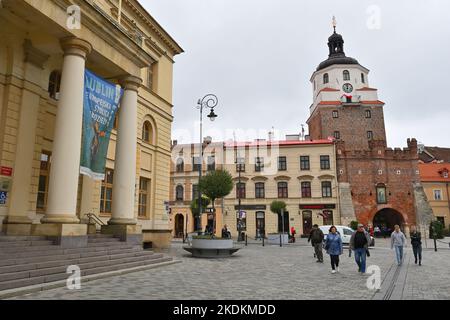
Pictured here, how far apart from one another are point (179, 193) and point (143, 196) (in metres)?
25.4

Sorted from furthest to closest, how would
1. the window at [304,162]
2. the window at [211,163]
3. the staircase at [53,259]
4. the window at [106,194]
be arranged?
the window at [211,163]
the window at [304,162]
the window at [106,194]
the staircase at [53,259]

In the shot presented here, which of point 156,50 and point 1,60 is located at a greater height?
point 156,50

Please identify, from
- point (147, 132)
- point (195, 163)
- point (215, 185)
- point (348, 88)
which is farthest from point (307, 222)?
point (147, 132)

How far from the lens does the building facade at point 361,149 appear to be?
4272 centimetres

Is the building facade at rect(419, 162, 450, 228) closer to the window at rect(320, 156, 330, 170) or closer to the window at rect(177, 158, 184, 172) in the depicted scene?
the window at rect(320, 156, 330, 170)

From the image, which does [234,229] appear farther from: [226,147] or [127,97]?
[127,97]

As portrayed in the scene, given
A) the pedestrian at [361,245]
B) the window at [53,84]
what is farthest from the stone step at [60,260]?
the pedestrian at [361,245]

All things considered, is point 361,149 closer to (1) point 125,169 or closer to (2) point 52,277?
(1) point 125,169

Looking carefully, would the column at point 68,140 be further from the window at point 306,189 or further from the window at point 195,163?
the window at point 306,189

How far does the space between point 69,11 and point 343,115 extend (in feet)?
151

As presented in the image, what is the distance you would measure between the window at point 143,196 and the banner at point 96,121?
6851 millimetres

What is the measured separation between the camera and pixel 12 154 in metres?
12.1

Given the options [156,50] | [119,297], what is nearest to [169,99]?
[156,50]

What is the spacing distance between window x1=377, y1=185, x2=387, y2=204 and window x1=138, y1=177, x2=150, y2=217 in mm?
32570
